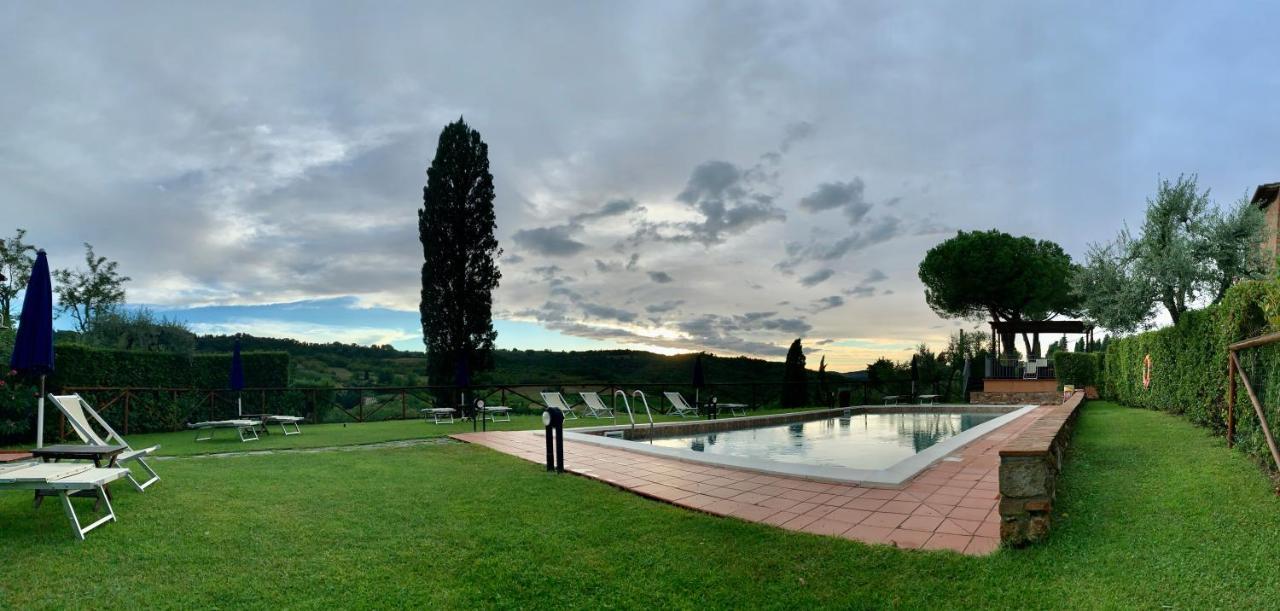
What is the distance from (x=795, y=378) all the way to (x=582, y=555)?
17.1 metres

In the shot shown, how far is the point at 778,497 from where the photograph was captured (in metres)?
4.66

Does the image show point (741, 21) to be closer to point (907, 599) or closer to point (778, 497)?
point (778, 497)

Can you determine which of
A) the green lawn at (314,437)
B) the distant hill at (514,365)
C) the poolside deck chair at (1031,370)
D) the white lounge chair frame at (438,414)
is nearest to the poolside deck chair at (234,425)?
the green lawn at (314,437)

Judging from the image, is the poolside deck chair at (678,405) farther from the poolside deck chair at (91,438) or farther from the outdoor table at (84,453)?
the outdoor table at (84,453)

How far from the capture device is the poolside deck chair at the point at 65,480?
11.6ft

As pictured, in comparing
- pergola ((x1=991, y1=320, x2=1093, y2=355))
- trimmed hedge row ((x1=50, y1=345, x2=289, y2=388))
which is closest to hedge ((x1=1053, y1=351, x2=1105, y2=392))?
pergola ((x1=991, y1=320, x2=1093, y2=355))

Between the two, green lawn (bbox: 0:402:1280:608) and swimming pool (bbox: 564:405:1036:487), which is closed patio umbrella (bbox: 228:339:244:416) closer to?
swimming pool (bbox: 564:405:1036:487)

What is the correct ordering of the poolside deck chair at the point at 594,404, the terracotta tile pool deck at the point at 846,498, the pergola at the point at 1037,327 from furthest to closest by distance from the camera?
the pergola at the point at 1037,327 → the poolside deck chair at the point at 594,404 → the terracotta tile pool deck at the point at 846,498

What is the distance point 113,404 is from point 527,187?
8499 mm

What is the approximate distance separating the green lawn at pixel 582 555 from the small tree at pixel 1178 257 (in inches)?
500

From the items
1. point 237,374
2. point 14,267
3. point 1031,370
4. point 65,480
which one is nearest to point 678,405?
point 237,374

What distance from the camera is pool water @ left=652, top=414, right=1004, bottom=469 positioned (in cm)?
913

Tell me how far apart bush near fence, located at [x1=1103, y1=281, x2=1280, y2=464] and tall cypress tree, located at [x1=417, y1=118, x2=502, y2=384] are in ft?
57.1

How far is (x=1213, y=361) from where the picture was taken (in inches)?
294
